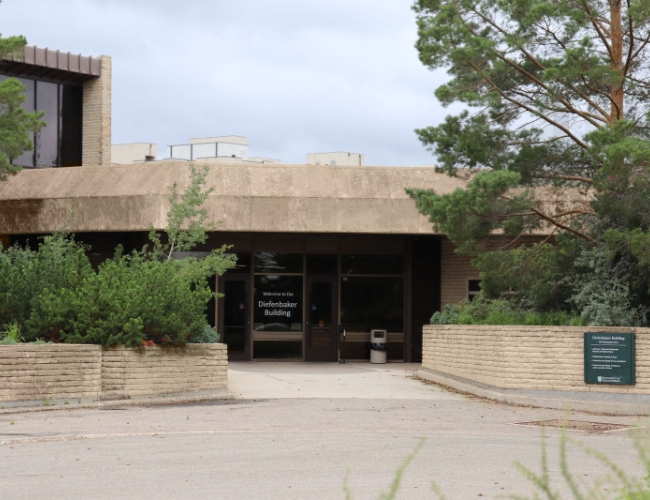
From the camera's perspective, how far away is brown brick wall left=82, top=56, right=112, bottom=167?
3744cm

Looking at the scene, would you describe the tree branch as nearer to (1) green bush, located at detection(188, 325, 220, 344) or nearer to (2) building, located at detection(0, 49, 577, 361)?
(1) green bush, located at detection(188, 325, 220, 344)

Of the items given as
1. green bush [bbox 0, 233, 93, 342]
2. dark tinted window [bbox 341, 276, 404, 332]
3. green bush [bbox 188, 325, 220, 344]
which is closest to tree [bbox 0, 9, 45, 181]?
green bush [bbox 0, 233, 93, 342]

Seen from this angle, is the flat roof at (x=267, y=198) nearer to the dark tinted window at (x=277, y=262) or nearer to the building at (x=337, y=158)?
the dark tinted window at (x=277, y=262)

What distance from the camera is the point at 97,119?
37656 mm

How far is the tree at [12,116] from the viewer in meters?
24.2

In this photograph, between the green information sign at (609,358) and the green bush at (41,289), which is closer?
the green information sign at (609,358)

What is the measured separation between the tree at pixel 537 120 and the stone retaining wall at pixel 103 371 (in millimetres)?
5531

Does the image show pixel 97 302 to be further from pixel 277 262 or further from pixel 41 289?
pixel 277 262

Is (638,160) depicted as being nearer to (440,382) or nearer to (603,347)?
(603,347)

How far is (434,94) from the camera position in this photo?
72.2 feet

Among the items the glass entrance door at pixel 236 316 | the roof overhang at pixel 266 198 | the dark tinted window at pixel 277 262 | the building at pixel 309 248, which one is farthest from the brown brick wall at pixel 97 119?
the dark tinted window at pixel 277 262

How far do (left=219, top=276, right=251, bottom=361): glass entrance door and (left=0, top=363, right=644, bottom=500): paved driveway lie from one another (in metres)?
10.7

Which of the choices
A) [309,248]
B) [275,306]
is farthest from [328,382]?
Result: [309,248]

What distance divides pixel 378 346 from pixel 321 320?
192 cm
